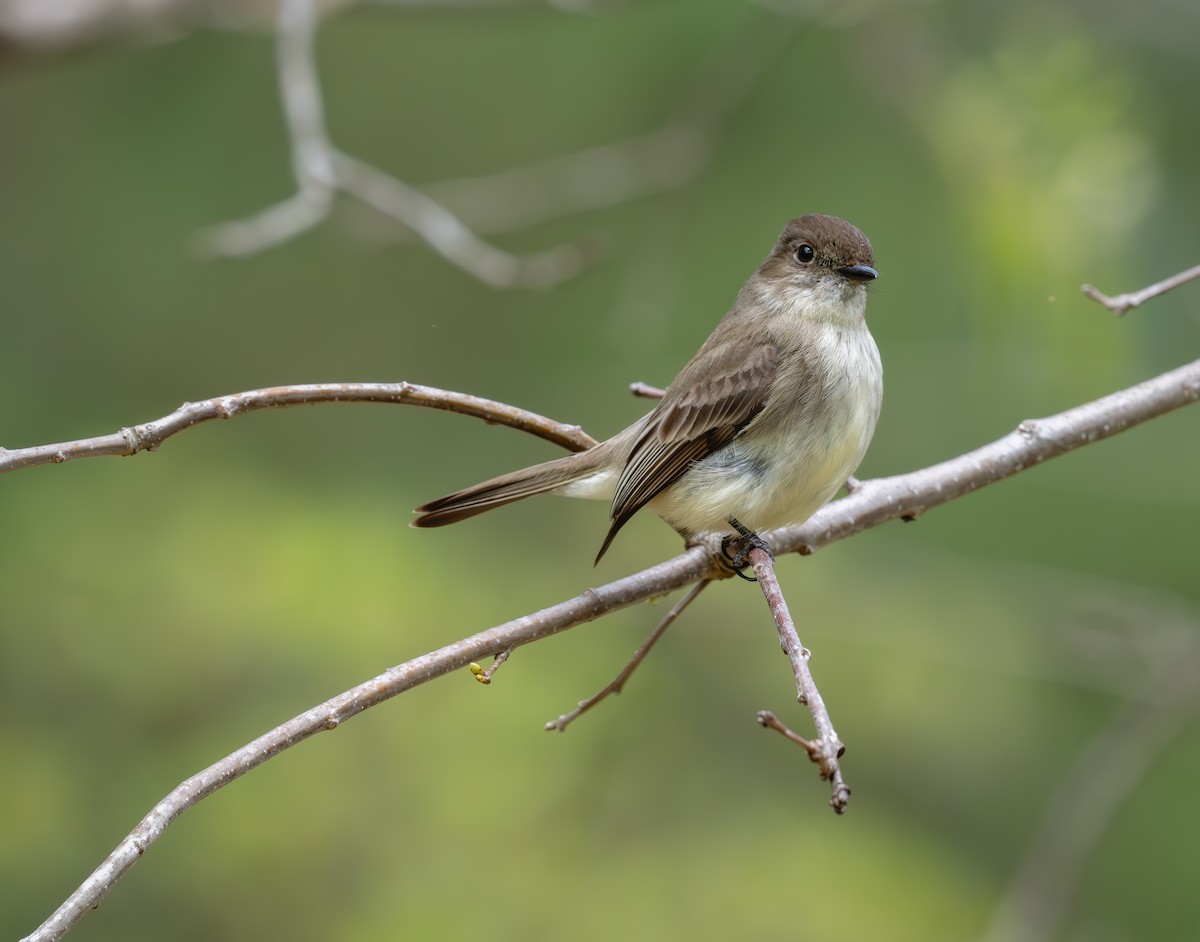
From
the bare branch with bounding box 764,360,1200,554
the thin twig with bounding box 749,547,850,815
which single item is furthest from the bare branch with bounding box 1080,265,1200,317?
the thin twig with bounding box 749,547,850,815

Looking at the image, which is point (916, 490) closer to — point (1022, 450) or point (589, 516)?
point (1022, 450)

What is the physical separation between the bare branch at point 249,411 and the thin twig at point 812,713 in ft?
2.43

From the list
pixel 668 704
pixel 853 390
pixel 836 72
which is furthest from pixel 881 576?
pixel 836 72

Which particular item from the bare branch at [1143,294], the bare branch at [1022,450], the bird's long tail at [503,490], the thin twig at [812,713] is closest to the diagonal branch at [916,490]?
the bare branch at [1022,450]

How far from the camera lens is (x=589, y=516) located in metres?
6.07

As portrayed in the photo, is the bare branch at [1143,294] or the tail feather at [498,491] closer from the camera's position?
the bare branch at [1143,294]

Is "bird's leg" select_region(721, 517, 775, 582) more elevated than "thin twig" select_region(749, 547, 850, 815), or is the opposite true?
"thin twig" select_region(749, 547, 850, 815)

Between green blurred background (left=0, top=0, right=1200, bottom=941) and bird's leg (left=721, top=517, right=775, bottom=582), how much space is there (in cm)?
98

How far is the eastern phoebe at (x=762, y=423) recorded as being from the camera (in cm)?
349

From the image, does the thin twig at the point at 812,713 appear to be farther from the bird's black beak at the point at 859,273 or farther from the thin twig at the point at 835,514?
the bird's black beak at the point at 859,273

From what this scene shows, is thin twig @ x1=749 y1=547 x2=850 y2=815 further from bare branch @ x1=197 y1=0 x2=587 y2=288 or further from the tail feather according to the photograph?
bare branch @ x1=197 y1=0 x2=587 y2=288

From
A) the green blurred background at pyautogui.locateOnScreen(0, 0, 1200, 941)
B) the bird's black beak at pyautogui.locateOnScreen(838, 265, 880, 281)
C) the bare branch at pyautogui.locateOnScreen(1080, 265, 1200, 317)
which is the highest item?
the bare branch at pyautogui.locateOnScreen(1080, 265, 1200, 317)

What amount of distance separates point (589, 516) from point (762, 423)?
8.22 feet

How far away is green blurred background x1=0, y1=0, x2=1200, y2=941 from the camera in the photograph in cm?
454
